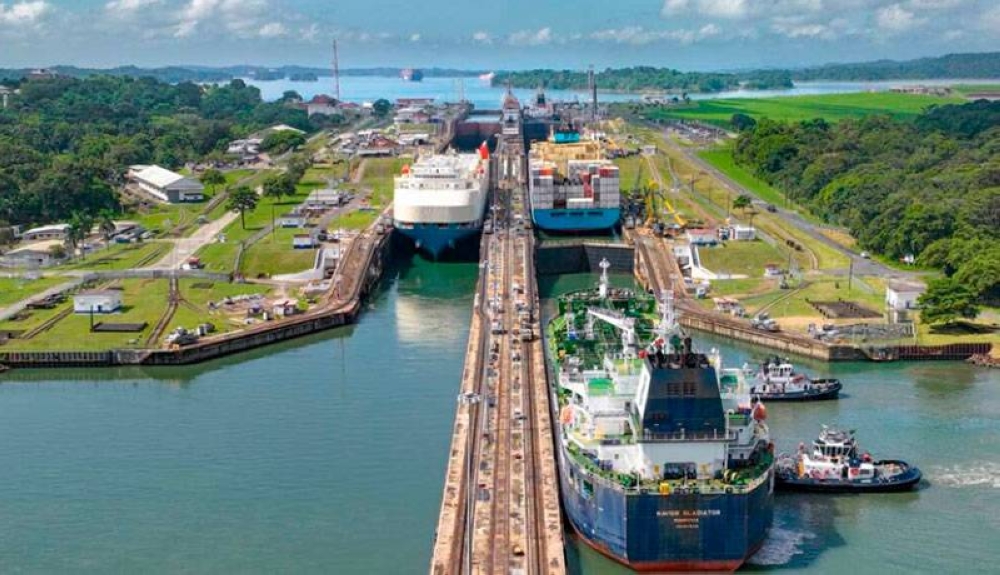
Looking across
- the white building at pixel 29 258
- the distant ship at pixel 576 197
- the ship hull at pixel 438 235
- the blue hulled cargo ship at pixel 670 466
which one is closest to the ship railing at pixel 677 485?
the blue hulled cargo ship at pixel 670 466

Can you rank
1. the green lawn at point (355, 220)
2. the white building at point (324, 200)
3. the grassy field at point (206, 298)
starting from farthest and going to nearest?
the white building at point (324, 200), the green lawn at point (355, 220), the grassy field at point (206, 298)

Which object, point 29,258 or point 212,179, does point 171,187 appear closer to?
point 212,179

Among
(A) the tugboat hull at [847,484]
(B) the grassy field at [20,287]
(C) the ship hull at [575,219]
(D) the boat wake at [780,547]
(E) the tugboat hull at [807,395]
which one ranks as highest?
(C) the ship hull at [575,219]

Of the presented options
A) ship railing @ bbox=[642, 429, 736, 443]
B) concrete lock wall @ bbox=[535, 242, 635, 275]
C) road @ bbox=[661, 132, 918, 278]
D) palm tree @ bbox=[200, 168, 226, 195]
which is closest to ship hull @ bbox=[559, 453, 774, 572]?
ship railing @ bbox=[642, 429, 736, 443]

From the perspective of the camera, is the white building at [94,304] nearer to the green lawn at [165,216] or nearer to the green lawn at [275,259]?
the green lawn at [275,259]

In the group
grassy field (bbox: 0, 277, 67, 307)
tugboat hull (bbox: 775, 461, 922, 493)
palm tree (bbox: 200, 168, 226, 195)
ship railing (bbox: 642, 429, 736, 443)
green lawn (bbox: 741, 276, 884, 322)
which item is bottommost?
tugboat hull (bbox: 775, 461, 922, 493)

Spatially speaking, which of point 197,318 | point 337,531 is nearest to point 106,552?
point 337,531

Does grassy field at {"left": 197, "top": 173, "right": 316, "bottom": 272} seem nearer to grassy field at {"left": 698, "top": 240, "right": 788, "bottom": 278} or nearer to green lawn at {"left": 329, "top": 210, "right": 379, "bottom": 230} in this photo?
green lawn at {"left": 329, "top": 210, "right": 379, "bottom": 230}
